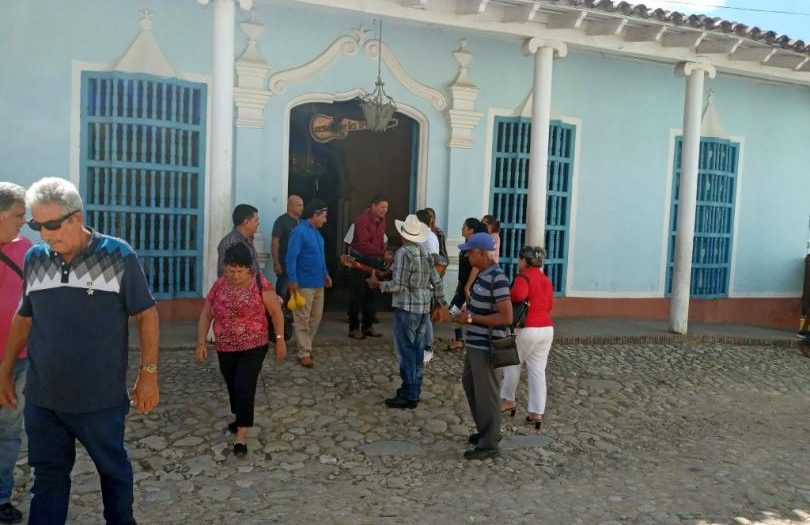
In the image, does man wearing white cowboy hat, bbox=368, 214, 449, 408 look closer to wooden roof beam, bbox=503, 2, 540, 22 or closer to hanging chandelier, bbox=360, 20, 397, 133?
hanging chandelier, bbox=360, 20, 397, 133

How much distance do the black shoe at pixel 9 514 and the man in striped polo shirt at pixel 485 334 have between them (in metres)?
2.63

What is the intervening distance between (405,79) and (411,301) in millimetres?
3937

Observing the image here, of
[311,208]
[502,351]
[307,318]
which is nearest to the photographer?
[502,351]

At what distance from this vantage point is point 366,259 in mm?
7328

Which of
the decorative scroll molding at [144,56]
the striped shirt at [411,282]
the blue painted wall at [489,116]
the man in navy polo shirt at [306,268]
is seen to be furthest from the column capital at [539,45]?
the decorative scroll molding at [144,56]

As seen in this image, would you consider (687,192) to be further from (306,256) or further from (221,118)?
(221,118)

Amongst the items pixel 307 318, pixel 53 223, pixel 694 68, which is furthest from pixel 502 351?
pixel 694 68

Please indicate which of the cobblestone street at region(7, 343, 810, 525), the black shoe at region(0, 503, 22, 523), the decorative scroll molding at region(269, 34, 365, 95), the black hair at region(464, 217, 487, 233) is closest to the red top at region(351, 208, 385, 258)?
the cobblestone street at region(7, 343, 810, 525)

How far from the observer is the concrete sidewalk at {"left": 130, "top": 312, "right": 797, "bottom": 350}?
23.1 feet

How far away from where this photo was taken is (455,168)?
8766 millimetres

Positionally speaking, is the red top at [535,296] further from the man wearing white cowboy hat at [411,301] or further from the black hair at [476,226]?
the black hair at [476,226]

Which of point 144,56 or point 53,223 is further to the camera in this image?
point 144,56

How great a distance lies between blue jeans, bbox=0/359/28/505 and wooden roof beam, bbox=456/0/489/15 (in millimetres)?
5402

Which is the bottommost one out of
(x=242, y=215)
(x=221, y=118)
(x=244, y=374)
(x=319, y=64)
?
(x=244, y=374)
